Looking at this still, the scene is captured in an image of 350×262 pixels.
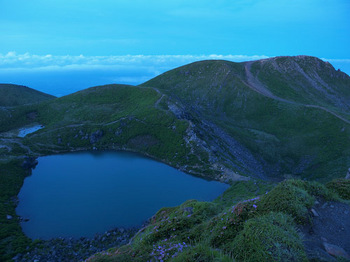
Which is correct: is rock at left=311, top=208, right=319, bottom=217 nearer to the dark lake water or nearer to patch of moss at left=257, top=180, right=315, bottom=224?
patch of moss at left=257, top=180, right=315, bottom=224

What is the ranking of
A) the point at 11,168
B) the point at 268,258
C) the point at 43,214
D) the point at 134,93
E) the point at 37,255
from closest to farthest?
the point at 268,258 → the point at 37,255 → the point at 43,214 → the point at 11,168 → the point at 134,93

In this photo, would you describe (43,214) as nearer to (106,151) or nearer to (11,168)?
(11,168)

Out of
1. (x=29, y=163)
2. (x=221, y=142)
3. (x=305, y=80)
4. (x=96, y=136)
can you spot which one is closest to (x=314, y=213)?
(x=221, y=142)

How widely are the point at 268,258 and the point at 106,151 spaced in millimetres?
68334

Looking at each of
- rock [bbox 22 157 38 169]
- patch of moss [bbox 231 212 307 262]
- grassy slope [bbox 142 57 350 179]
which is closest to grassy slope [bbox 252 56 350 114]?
grassy slope [bbox 142 57 350 179]

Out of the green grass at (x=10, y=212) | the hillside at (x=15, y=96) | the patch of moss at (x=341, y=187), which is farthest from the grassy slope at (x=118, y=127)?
the hillside at (x=15, y=96)

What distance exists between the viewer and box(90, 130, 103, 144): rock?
73250 millimetres

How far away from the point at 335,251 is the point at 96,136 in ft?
245

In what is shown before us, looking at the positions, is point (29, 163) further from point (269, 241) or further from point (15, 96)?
point (15, 96)

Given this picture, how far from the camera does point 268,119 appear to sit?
306ft

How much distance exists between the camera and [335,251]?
8.23 metres

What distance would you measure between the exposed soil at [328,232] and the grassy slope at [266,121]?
55238 millimetres

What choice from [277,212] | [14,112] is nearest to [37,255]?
[277,212]

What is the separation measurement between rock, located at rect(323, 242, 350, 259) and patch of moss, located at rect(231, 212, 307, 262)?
1345 millimetres
